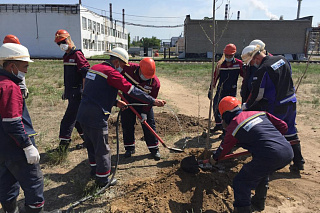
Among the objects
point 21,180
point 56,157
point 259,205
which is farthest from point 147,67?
point 259,205

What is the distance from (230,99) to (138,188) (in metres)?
1.87

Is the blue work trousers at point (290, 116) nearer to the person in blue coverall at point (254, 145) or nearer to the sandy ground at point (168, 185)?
the sandy ground at point (168, 185)

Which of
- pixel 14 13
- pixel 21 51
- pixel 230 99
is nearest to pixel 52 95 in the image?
pixel 21 51

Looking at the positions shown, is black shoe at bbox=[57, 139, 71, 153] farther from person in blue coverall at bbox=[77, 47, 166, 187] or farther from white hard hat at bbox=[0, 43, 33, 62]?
white hard hat at bbox=[0, 43, 33, 62]

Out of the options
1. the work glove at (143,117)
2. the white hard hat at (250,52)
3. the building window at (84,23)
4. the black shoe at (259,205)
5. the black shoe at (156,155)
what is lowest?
the black shoe at (259,205)

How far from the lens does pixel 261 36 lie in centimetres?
3550

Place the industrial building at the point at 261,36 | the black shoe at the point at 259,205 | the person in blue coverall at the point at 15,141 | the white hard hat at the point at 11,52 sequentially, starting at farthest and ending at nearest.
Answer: the industrial building at the point at 261,36
the black shoe at the point at 259,205
the white hard hat at the point at 11,52
the person in blue coverall at the point at 15,141

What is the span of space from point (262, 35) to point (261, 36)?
7.7 inches

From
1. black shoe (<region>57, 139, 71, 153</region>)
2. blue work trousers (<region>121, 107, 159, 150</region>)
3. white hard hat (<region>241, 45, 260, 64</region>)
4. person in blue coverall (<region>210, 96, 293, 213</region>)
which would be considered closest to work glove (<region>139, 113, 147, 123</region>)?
blue work trousers (<region>121, 107, 159, 150</region>)

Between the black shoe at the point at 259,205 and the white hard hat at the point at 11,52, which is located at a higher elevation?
the white hard hat at the point at 11,52

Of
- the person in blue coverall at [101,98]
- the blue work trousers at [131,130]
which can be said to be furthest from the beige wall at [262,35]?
the person in blue coverall at [101,98]

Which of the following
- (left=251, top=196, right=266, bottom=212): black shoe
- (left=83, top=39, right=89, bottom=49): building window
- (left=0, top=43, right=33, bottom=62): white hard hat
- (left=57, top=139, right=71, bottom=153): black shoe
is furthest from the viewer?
(left=83, top=39, right=89, bottom=49): building window

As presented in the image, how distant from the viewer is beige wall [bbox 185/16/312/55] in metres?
34.7

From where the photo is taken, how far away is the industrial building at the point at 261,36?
114 feet
